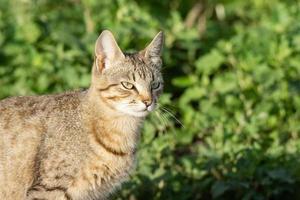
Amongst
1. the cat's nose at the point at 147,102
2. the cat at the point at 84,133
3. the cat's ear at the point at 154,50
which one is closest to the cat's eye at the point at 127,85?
the cat at the point at 84,133

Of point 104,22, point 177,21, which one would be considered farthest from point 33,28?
point 177,21

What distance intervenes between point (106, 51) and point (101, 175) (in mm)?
827

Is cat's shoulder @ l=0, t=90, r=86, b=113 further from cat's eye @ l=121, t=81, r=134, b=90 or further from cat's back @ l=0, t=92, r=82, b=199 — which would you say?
cat's eye @ l=121, t=81, r=134, b=90

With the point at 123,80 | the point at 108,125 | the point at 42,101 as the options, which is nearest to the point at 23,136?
the point at 42,101

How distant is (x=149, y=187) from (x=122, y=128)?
123 centimetres

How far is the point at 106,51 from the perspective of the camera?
5.78m

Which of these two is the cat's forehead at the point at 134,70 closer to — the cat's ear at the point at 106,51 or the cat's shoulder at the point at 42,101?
the cat's ear at the point at 106,51

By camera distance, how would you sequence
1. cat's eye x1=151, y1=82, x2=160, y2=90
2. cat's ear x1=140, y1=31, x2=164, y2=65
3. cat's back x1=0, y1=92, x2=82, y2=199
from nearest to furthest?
cat's back x1=0, y1=92, x2=82, y2=199 → cat's eye x1=151, y1=82, x2=160, y2=90 → cat's ear x1=140, y1=31, x2=164, y2=65

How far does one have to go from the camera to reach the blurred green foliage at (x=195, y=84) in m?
7.00

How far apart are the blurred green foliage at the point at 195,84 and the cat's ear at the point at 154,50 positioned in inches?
44.6

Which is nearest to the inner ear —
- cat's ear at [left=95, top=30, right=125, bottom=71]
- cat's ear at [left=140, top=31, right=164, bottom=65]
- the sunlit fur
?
cat's ear at [left=140, top=31, right=164, bottom=65]

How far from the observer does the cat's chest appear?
5.58 m

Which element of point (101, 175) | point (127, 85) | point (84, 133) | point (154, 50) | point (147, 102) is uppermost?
point (154, 50)

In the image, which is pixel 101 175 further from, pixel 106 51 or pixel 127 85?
pixel 106 51
